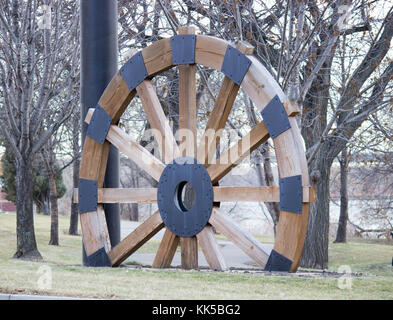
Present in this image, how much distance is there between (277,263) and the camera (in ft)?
24.1

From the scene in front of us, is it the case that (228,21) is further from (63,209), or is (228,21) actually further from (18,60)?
(63,209)

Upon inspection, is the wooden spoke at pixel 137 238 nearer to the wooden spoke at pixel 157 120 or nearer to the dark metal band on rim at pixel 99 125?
the wooden spoke at pixel 157 120

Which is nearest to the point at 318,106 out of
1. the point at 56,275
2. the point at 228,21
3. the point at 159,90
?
the point at 228,21

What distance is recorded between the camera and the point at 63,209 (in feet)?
143

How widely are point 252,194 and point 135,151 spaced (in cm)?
228

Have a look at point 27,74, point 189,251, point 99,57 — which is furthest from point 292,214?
point 27,74

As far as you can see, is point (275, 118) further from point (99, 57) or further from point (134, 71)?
point (99, 57)

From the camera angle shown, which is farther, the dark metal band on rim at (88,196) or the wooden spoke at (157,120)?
the dark metal band on rim at (88,196)

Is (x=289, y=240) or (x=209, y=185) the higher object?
(x=209, y=185)

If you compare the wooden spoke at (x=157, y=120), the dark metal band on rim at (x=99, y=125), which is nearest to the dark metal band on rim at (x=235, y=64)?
the wooden spoke at (x=157, y=120)

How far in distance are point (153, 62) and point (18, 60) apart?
5070 mm

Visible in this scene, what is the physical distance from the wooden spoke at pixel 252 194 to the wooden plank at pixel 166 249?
1.00 m

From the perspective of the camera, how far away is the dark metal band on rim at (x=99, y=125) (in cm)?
920

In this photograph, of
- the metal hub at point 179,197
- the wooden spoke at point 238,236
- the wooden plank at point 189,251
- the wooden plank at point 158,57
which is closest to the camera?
the wooden spoke at point 238,236
